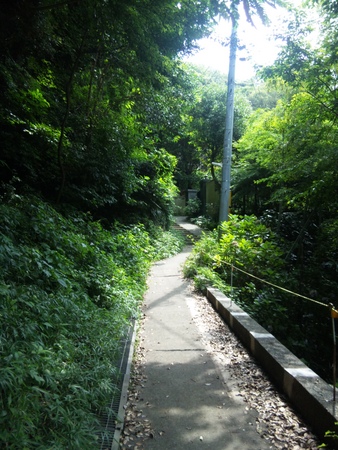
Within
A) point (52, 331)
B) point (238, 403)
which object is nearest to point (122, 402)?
point (52, 331)

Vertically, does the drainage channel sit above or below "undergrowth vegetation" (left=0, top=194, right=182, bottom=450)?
below

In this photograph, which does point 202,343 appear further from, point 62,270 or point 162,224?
point 162,224

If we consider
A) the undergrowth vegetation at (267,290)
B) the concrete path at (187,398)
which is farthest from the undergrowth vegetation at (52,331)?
the undergrowth vegetation at (267,290)

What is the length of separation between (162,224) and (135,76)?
880 cm

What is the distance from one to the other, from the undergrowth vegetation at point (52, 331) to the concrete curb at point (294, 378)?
1.70 metres

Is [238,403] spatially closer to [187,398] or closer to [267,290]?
[187,398]

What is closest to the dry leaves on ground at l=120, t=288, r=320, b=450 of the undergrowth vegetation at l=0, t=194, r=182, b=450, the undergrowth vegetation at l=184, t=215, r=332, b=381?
the undergrowth vegetation at l=0, t=194, r=182, b=450

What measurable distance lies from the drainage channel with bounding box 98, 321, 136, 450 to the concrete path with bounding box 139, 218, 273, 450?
0.24 metres

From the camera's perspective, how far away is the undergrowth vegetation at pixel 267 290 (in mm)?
6230

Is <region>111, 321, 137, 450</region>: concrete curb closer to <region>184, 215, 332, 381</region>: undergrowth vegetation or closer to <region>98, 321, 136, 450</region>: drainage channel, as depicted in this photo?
<region>98, 321, 136, 450</region>: drainage channel

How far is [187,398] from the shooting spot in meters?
3.06

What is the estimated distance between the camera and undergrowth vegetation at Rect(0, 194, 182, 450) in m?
1.76

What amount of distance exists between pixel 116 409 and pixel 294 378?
1.70 meters

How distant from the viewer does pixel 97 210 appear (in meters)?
10.4
